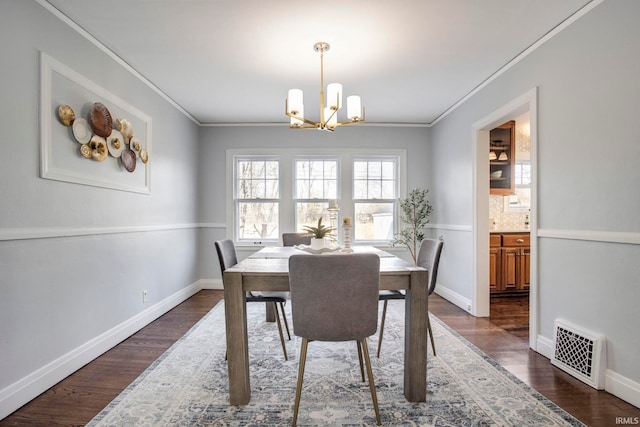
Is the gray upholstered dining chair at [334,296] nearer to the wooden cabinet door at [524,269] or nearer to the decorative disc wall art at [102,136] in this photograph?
the decorative disc wall art at [102,136]

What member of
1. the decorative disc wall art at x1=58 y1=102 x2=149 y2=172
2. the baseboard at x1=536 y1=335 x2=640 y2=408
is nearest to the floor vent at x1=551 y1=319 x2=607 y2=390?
the baseboard at x1=536 y1=335 x2=640 y2=408

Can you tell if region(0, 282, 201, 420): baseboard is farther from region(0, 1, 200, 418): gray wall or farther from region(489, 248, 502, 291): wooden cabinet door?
region(489, 248, 502, 291): wooden cabinet door

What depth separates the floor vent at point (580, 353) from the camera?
2076 millimetres

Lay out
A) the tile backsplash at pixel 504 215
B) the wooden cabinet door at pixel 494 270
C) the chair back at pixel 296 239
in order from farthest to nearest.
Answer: the tile backsplash at pixel 504 215
the wooden cabinet door at pixel 494 270
the chair back at pixel 296 239

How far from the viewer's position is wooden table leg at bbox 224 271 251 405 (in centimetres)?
194

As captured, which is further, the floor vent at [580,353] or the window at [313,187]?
the window at [313,187]

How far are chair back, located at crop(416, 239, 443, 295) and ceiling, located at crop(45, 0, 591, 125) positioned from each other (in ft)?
5.35

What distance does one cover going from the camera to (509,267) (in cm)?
438

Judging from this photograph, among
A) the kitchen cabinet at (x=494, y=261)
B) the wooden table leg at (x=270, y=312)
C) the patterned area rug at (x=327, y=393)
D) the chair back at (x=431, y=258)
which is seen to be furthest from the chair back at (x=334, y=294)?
the kitchen cabinet at (x=494, y=261)

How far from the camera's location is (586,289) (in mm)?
2244

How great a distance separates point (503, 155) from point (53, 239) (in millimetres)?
5032

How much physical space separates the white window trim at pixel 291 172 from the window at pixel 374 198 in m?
0.10

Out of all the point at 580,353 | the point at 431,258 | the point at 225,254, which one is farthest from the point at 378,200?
the point at 580,353

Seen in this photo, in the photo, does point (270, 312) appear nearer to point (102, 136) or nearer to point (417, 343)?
point (417, 343)
